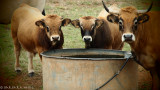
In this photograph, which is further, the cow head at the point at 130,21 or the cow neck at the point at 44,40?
the cow neck at the point at 44,40

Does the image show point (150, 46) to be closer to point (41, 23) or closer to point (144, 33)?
point (144, 33)

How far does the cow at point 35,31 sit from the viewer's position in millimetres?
6242

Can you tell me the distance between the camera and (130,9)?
208 inches

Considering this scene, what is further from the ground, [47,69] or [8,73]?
[47,69]

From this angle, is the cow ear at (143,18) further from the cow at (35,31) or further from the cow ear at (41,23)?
the cow ear at (41,23)

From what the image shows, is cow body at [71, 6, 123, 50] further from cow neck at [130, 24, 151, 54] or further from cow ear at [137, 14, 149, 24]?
cow ear at [137, 14, 149, 24]

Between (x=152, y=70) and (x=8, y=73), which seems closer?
(x=152, y=70)

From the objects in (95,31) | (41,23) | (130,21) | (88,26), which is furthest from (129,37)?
(41,23)

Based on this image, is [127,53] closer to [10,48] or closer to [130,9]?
[130,9]

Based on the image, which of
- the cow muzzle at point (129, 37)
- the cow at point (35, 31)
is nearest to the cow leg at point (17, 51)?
the cow at point (35, 31)

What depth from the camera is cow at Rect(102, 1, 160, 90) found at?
510 cm

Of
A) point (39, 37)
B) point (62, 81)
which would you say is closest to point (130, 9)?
point (62, 81)

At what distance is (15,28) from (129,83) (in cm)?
399

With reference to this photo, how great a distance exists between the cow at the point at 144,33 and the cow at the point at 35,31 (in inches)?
57.9
